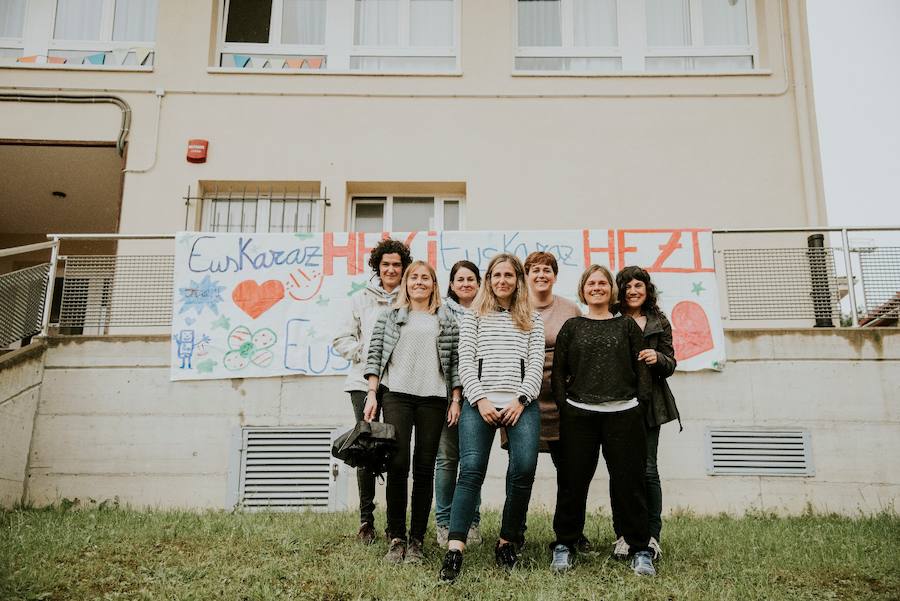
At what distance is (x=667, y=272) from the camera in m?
7.27

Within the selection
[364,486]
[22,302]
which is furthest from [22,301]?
[364,486]

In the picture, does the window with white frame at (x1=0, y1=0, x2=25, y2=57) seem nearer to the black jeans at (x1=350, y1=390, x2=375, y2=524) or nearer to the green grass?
the green grass

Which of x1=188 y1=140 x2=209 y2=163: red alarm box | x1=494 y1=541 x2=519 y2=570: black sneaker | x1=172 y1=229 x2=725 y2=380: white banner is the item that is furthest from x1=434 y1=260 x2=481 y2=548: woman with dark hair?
x1=188 y1=140 x2=209 y2=163: red alarm box

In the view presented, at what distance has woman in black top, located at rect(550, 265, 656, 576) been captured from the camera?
4.33 meters

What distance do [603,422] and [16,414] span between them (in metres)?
5.43

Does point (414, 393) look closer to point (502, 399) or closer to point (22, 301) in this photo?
point (502, 399)

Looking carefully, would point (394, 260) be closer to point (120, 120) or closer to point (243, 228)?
point (243, 228)

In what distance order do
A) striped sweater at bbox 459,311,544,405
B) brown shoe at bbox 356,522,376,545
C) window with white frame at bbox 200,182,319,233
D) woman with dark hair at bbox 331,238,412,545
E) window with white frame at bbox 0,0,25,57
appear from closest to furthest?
1. striped sweater at bbox 459,311,544,405
2. brown shoe at bbox 356,522,376,545
3. woman with dark hair at bbox 331,238,412,545
4. window with white frame at bbox 200,182,319,233
5. window with white frame at bbox 0,0,25,57

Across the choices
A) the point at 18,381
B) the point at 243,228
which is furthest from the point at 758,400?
the point at 18,381

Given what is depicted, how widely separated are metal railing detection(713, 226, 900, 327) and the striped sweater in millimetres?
3481

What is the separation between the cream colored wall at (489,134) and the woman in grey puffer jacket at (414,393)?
4.68m

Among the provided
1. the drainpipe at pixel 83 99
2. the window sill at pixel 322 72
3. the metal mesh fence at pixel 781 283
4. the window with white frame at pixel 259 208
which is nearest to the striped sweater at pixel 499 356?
the metal mesh fence at pixel 781 283

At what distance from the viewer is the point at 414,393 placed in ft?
14.6

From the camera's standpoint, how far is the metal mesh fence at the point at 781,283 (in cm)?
718
